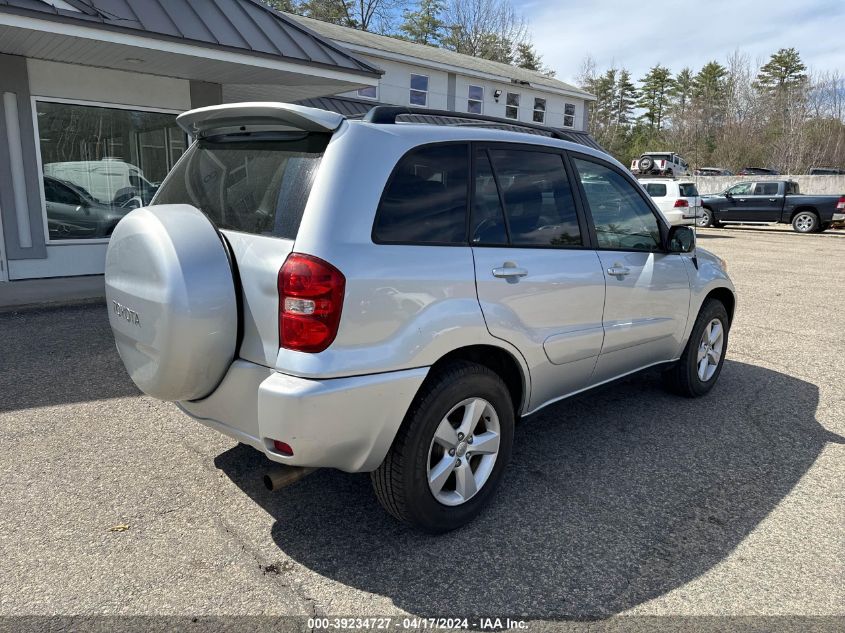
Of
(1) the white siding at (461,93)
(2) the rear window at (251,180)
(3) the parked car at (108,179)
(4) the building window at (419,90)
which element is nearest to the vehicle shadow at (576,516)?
(2) the rear window at (251,180)

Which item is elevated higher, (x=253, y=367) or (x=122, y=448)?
(x=253, y=367)

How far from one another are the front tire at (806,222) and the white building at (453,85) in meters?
10.1

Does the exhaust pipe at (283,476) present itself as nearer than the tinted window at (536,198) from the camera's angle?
Yes

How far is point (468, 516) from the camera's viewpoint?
2.98 meters

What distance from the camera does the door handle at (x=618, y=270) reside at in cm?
368

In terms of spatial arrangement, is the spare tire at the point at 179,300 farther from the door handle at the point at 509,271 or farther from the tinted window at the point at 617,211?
the tinted window at the point at 617,211

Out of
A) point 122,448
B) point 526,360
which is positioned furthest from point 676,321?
point 122,448

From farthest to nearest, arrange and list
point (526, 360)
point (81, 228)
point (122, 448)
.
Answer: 1. point (81, 228)
2. point (122, 448)
3. point (526, 360)

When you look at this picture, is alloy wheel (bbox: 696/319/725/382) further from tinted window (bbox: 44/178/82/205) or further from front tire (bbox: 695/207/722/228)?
front tire (bbox: 695/207/722/228)

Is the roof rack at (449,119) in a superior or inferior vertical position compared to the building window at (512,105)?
inferior

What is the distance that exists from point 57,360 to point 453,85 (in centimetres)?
2181

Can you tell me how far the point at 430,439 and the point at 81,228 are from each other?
29.5ft

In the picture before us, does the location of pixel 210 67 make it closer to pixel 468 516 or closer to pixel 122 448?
pixel 122 448

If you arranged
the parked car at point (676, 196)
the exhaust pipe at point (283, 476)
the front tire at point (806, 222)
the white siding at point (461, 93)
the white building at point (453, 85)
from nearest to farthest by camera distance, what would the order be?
the exhaust pipe at point (283, 476)
the parked car at point (676, 196)
the white building at point (453, 85)
the white siding at point (461, 93)
the front tire at point (806, 222)
